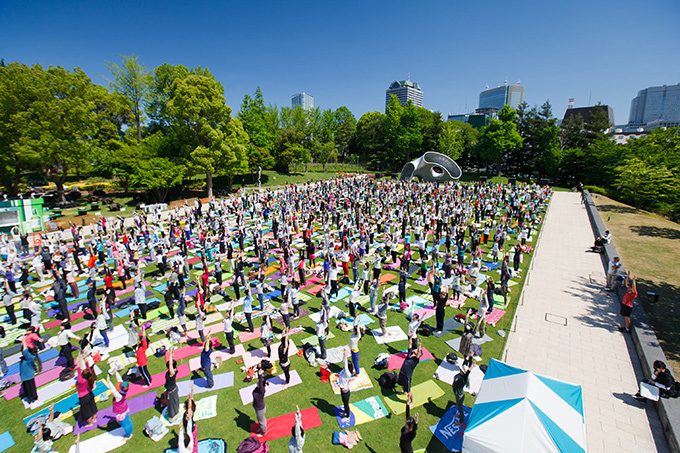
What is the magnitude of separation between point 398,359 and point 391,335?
112 centimetres

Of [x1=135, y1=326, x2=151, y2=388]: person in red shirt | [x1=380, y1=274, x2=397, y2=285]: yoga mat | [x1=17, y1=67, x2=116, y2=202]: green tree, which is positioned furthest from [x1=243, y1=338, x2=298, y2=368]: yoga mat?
[x1=17, y1=67, x2=116, y2=202]: green tree

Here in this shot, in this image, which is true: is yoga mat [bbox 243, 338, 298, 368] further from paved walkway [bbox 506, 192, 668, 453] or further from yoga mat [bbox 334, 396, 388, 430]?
paved walkway [bbox 506, 192, 668, 453]

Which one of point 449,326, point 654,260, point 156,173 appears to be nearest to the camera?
point 449,326

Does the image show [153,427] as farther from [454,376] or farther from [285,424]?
[454,376]

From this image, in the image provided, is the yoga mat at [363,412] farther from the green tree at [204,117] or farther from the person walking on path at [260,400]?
the green tree at [204,117]

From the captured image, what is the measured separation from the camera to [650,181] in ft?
78.1

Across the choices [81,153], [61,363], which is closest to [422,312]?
[61,363]

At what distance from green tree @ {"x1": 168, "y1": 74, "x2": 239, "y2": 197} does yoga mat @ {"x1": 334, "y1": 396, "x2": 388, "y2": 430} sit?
33.0 metres

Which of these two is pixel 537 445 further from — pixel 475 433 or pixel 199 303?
pixel 199 303

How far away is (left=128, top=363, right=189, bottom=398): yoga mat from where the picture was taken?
7.52 m

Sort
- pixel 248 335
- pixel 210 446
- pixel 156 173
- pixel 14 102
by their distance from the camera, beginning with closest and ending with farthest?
pixel 210 446, pixel 248 335, pixel 14 102, pixel 156 173

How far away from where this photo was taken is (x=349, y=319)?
10.5m

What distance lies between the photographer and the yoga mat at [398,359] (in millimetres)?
8156

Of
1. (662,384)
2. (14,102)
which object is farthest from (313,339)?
(14,102)
